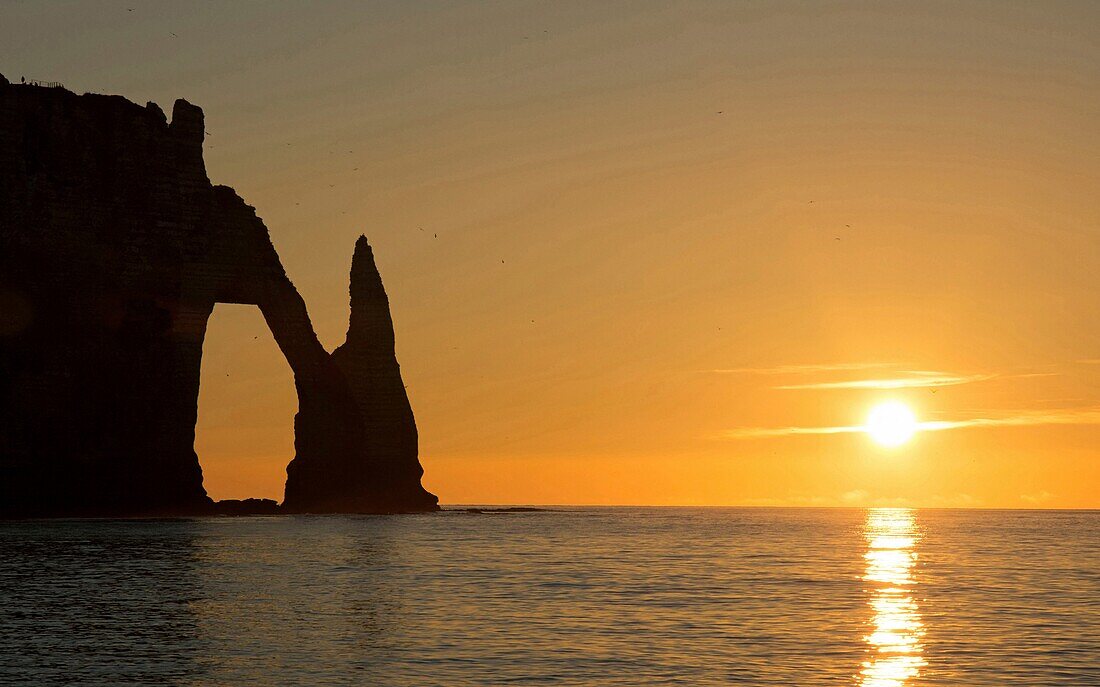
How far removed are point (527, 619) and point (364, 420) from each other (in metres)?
122

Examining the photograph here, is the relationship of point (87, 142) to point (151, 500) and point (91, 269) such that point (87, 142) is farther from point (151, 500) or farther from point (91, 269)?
point (151, 500)

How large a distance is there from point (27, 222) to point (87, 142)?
11.3 metres

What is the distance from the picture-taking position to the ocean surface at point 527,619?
2959 centimetres

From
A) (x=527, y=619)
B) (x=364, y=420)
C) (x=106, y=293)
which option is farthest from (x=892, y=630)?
(x=364, y=420)

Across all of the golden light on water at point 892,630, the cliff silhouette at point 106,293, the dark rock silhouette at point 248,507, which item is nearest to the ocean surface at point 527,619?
the golden light on water at point 892,630

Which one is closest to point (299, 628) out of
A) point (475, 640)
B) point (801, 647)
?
point (475, 640)

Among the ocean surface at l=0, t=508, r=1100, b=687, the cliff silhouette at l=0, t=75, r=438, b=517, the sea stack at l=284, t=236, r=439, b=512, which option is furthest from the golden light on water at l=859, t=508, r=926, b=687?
the sea stack at l=284, t=236, r=439, b=512

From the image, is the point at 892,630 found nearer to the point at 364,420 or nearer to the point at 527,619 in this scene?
the point at 527,619

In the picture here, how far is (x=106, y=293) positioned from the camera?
426 ft

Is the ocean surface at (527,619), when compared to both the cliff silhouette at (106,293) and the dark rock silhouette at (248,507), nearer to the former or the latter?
the cliff silhouette at (106,293)

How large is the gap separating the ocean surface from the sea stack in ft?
258

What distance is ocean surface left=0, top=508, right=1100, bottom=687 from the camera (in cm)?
2959

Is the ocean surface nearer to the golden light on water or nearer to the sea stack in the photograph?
the golden light on water

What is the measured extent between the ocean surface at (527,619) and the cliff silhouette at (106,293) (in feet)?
157
